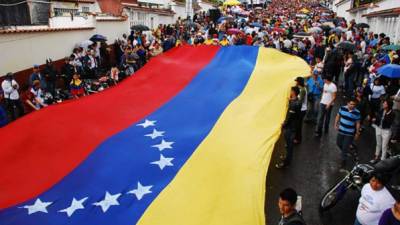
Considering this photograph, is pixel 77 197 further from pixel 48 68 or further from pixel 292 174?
pixel 48 68

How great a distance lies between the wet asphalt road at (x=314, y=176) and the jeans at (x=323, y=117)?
0.73 ft

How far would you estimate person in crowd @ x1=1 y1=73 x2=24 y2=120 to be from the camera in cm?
1066

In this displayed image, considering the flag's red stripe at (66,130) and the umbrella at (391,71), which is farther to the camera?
the umbrella at (391,71)

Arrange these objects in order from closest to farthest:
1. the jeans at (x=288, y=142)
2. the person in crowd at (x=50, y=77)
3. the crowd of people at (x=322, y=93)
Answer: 1. the crowd of people at (x=322, y=93)
2. the jeans at (x=288, y=142)
3. the person in crowd at (x=50, y=77)

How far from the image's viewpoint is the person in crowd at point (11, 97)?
10664 millimetres

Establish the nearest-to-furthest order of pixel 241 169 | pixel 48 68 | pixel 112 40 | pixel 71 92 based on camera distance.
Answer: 1. pixel 241 169
2. pixel 71 92
3. pixel 48 68
4. pixel 112 40

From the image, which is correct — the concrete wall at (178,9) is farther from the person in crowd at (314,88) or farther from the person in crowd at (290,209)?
the person in crowd at (290,209)

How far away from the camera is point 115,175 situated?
593 cm

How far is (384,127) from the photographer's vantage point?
27.0ft

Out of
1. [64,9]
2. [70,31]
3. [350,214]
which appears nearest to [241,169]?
[350,214]

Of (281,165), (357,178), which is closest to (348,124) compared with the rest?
(281,165)

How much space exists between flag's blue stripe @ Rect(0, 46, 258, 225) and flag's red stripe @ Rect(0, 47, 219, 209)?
234 millimetres

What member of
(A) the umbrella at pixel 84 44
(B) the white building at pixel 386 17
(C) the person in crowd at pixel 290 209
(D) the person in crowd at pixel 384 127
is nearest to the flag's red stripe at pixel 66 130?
(C) the person in crowd at pixel 290 209

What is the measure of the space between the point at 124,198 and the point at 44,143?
7.88ft
